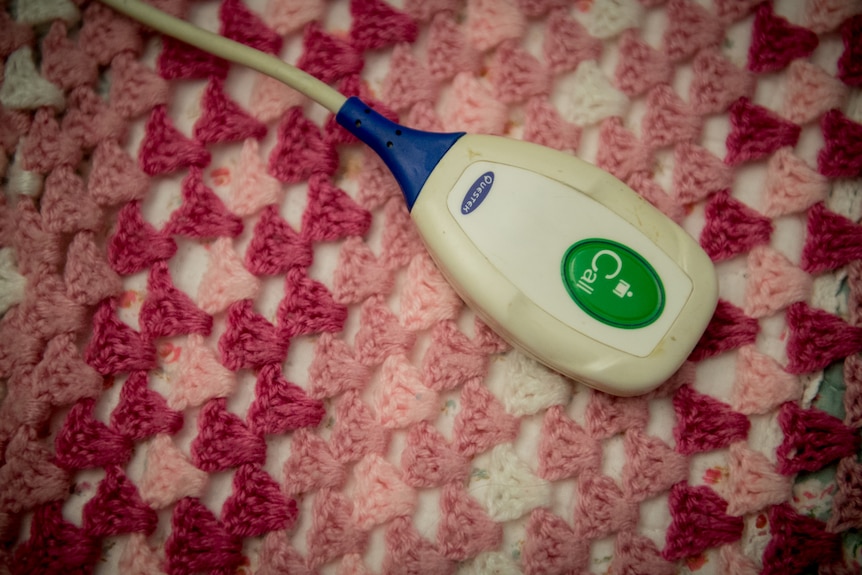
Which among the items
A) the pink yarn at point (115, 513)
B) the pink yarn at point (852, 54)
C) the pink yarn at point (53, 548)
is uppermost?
the pink yarn at point (852, 54)

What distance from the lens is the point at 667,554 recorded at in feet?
1.89

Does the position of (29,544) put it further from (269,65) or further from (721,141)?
(721,141)

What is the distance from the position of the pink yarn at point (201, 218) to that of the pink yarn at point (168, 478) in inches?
7.4

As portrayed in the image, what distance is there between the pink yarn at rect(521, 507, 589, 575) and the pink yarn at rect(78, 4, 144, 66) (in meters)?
0.58

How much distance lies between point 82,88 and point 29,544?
0.42 m

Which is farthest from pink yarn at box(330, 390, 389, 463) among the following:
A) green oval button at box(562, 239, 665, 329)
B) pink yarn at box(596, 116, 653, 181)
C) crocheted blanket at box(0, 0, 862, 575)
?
pink yarn at box(596, 116, 653, 181)

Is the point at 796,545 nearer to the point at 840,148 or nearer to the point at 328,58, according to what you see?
the point at 840,148

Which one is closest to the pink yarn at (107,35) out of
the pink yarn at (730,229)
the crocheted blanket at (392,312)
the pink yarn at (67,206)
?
the crocheted blanket at (392,312)

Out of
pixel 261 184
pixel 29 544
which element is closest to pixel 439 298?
pixel 261 184

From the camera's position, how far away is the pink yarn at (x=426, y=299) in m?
0.59

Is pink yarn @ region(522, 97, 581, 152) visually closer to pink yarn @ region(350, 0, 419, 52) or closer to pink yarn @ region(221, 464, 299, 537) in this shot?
pink yarn @ region(350, 0, 419, 52)

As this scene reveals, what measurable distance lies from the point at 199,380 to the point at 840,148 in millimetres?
606

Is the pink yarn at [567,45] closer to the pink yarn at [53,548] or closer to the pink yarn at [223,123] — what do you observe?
the pink yarn at [223,123]

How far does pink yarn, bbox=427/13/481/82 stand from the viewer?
24.9 inches
